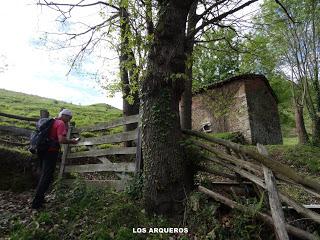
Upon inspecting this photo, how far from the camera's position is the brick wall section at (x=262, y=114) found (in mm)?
18980

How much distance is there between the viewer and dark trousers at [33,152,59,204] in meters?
5.49

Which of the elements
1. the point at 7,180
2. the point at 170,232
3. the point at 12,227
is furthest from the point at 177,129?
the point at 7,180

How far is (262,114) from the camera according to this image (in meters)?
20.5

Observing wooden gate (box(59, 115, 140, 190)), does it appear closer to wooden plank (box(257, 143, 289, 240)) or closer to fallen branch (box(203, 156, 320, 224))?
fallen branch (box(203, 156, 320, 224))

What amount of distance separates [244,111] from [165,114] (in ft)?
49.1

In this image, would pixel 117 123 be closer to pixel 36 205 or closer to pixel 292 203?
pixel 36 205

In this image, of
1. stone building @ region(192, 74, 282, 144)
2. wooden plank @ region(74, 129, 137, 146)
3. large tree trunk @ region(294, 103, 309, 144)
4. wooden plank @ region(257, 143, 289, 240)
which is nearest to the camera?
wooden plank @ region(257, 143, 289, 240)

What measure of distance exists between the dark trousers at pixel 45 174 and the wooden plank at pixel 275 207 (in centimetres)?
415

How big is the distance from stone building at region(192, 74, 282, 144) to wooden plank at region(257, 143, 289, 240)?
13.8m

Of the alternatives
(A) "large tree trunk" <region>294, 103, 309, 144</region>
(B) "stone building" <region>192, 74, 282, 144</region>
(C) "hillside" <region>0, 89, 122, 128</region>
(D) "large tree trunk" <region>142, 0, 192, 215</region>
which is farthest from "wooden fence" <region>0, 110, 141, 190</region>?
(A) "large tree trunk" <region>294, 103, 309, 144</region>

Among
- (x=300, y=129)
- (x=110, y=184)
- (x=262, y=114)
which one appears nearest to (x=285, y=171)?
(x=110, y=184)

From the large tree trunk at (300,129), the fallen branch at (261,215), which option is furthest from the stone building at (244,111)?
the fallen branch at (261,215)

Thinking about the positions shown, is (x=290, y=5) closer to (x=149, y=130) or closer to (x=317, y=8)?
(x=317, y=8)

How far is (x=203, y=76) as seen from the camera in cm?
3075
